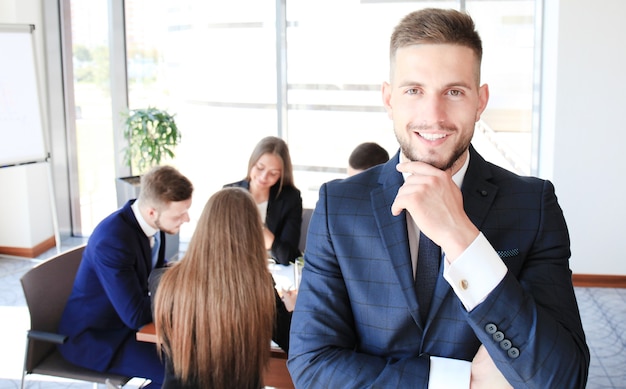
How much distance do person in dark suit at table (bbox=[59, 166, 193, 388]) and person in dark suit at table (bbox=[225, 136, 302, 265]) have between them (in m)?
1.18

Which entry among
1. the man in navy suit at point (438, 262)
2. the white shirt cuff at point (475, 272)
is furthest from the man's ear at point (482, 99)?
the white shirt cuff at point (475, 272)

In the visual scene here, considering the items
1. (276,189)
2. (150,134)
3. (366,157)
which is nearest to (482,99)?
(366,157)

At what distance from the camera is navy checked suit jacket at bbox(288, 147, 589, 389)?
1.35 m

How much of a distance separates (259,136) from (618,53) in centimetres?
340

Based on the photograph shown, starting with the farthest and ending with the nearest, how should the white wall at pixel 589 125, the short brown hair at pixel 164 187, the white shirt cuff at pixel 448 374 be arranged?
the white wall at pixel 589 125
the short brown hair at pixel 164 187
the white shirt cuff at pixel 448 374

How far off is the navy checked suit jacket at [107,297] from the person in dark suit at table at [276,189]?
1.30 m

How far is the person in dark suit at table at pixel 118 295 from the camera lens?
3.20m

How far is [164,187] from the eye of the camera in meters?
3.46

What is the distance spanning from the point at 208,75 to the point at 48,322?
13.3 ft

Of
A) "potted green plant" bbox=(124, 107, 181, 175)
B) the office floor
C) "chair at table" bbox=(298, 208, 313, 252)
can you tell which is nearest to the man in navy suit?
"chair at table" bbox=(298, 208, 313, 252)

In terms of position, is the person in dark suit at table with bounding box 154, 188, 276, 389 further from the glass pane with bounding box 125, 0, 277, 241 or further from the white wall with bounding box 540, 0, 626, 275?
the glass pane with bounding box 125, 0, 277, 241

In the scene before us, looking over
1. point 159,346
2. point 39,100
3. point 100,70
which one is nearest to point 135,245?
point 159,346

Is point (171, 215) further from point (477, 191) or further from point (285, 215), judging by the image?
point (477, 191)

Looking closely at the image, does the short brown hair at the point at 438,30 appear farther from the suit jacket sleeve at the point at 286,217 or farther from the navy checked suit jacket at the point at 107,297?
the suit jacket sleeve at the point at 286,217
